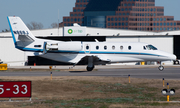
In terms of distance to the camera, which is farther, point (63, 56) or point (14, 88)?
point (63, 56)

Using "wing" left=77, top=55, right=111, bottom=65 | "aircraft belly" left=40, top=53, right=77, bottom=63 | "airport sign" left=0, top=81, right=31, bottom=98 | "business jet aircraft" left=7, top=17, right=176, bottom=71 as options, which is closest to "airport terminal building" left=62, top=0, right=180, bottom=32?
"business jet aircraft" left=7, top=17, right=176, bottom=71

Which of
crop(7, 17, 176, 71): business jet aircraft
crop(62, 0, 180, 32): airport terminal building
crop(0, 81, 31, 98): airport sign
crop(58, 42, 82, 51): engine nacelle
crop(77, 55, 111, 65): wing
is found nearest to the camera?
crop(0, 81, 31, 98): airport sign

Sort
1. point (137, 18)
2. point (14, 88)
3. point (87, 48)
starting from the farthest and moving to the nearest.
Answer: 1. point (137, 18)
2. point (87, 48)
3. point (14, 88)

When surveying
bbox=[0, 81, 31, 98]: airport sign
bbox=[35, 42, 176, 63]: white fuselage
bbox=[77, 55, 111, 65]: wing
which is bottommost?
bbox=[0, 81, 31, 98]: airport sign

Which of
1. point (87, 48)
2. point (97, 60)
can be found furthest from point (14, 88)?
point (87, 48)

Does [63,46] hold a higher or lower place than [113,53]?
higher

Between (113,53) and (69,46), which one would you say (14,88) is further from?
(113,53)

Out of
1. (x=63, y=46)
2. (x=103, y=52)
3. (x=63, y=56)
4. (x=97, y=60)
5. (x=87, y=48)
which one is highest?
(x=63, y=46)

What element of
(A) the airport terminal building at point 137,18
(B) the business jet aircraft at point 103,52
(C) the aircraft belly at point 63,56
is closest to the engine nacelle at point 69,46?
(B) the business jet aircraft at point 103,52

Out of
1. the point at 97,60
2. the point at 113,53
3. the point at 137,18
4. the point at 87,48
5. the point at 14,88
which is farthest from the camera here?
the point at 137,18

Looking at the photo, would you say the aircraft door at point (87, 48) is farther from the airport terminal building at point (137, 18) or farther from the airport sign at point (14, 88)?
the airport terminal building at point (137, 18)

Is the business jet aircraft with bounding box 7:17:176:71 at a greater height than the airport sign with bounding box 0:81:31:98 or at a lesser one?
greater

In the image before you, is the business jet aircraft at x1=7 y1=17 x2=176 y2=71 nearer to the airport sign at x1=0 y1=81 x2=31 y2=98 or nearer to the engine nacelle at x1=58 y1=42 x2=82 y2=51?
the engine nacelle at x1=58 y1=42 x2=82 y2=51

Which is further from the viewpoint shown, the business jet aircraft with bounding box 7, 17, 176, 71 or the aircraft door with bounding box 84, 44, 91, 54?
the aircraft door with bounding box 84, 44, 91, 54
